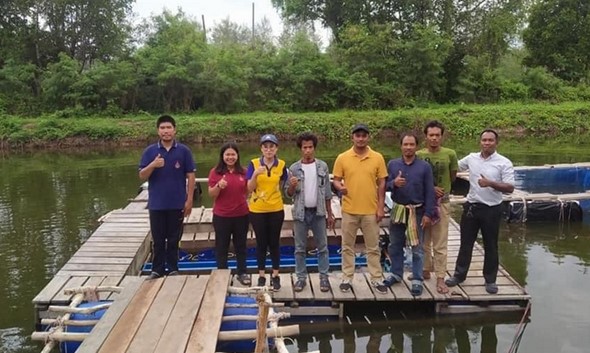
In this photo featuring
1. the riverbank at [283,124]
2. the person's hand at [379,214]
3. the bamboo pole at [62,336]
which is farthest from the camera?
the riverbank at [283,124]

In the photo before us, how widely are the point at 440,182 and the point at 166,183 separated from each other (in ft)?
8.39

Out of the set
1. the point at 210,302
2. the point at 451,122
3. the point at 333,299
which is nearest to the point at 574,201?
the point at 333,299

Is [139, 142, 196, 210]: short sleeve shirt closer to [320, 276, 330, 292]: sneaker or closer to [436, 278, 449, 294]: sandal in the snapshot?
[320, 276, 330, 292]: sneaker

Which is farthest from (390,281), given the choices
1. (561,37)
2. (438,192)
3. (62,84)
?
(561,37)

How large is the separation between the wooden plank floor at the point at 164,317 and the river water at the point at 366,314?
1112 mm

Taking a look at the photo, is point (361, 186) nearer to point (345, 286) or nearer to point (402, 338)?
point (345, 286)

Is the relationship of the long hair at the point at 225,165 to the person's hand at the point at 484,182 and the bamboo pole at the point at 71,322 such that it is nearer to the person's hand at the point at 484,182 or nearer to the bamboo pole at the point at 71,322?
the bamboo pole at the point at 71,322

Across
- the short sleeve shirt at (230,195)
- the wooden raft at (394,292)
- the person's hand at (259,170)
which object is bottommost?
the wooden raft at (394,292)

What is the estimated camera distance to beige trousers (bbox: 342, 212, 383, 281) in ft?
16.7

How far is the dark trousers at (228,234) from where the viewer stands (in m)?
5.26

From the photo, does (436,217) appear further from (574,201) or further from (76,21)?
(76,21)

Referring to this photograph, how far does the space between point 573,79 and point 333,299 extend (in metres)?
31.6

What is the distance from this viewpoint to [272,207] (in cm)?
505

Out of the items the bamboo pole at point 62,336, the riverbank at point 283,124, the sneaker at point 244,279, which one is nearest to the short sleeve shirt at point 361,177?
the sneaker at point 244,279
